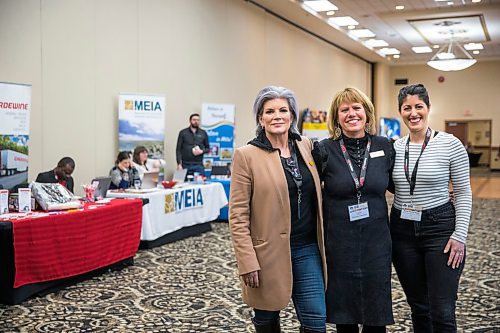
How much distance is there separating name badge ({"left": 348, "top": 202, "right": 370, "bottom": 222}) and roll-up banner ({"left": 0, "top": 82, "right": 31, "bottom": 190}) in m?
4.13

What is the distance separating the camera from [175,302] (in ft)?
15.5

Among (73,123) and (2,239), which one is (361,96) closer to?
(2,239)

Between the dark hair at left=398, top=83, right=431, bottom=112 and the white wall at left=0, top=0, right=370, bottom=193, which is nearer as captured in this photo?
the dark hair at left=398, top=83, right=431, bottom=112

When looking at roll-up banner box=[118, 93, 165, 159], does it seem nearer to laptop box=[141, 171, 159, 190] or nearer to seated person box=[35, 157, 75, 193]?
laptop box=[141, 171, 159, 190]

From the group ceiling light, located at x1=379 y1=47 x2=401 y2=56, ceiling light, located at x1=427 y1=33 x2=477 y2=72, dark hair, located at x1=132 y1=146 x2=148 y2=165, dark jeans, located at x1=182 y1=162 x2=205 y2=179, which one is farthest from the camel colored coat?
ceiling light, located at x1=379 y1=47 x2=401 y2=56

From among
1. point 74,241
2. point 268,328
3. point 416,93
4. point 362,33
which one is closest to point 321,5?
point 362,33

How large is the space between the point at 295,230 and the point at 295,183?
0.21 metres

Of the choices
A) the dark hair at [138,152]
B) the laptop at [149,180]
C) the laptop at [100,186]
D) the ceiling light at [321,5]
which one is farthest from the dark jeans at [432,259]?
the ceiling light at [321,5]

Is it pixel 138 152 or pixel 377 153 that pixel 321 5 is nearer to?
pixel 138 152

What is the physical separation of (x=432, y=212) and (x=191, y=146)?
731 centimetres

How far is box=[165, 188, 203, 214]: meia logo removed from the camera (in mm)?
7188

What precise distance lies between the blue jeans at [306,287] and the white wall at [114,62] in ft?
17.3

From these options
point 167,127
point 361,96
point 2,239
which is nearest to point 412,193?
point 361,96

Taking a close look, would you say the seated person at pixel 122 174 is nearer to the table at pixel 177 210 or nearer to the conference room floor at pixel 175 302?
the table at pixel 177 210
